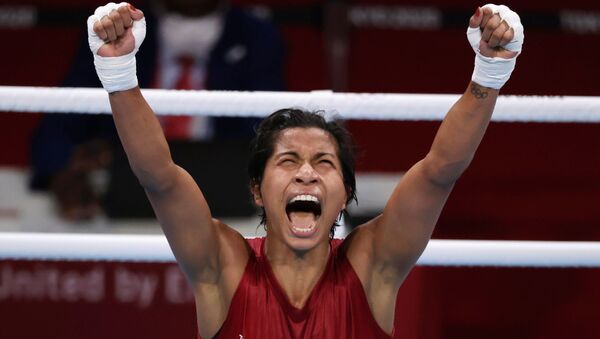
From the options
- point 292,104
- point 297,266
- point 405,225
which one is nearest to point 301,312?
point 297,266

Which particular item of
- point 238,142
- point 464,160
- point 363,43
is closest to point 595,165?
point 363,43

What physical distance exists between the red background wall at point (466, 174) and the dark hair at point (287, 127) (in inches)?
29.5

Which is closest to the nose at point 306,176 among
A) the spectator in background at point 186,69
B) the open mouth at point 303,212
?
the open mouth at point 303,212

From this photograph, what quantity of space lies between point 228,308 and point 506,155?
6.71ft

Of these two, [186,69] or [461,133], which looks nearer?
[461,133]

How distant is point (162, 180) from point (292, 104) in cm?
50

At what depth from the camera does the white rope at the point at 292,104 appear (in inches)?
84.7

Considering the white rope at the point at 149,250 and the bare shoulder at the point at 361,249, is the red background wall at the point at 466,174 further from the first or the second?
the bare shoulder at the point at 361,249

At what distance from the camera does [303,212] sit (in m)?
1.88

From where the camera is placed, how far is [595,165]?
3637mm

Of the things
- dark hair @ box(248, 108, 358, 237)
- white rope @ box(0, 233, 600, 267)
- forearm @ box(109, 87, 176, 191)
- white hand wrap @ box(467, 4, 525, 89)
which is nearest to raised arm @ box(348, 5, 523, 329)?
white hand wrap @ box(467, 4, 525, 89)

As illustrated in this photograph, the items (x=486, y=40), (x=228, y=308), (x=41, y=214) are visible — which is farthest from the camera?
(x=41, y=214)

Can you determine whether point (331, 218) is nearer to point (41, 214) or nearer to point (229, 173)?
point (229, 173)

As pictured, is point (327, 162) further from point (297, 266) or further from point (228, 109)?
point (228, 109)
